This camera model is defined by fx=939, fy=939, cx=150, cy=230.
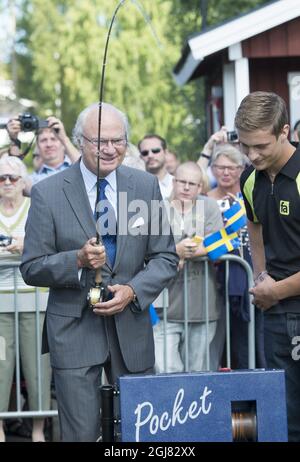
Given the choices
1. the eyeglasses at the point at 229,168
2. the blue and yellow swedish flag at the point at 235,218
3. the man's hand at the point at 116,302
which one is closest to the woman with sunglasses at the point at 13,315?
the blue and yellow swedish flag at the point at 235,218

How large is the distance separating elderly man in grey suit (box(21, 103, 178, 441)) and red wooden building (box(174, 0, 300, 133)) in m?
5.68

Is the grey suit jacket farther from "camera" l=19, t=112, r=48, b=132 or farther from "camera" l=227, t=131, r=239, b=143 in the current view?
"camera" l=227, t=131, r=239, b=143

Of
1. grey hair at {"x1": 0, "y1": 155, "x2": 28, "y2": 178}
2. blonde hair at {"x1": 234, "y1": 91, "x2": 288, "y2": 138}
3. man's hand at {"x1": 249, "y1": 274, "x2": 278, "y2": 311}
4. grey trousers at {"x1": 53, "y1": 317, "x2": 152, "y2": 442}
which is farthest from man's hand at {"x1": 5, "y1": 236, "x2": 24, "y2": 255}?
blonde hair at {"x1": 234, "y1": 91, "x2": 288, "y2": 138}

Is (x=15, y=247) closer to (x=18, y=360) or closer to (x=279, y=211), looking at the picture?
(x=18, y=360)

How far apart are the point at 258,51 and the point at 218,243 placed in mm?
5123

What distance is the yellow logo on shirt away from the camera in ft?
14.2

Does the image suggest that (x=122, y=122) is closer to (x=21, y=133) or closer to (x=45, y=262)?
(x=45, y=262)

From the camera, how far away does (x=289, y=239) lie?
4.38 meters

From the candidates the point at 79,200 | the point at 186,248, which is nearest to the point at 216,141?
the point at 186,248

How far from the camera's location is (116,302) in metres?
4.55

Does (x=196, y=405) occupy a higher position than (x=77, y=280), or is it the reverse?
(x=77, y=280)

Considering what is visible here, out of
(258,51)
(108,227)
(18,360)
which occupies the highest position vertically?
(258,51)
